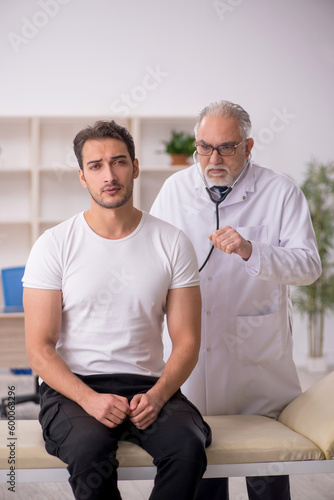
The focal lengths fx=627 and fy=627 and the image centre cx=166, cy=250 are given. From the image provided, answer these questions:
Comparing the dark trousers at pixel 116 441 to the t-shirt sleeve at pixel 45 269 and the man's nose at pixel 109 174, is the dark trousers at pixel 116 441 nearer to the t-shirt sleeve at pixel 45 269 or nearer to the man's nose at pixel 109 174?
the t-shirt sleeve at pixel 45 269

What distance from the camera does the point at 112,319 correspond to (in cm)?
173

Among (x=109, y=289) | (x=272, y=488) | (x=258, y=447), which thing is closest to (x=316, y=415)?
(x=258, y=447)

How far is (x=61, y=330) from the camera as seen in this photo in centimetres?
178

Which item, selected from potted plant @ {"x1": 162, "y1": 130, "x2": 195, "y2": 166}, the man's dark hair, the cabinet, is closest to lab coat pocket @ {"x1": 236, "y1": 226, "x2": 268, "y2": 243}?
the man's dark hair

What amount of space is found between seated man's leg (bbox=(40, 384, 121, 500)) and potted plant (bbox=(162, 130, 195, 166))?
12.0 feet

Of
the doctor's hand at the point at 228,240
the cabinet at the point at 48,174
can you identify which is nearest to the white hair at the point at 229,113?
the doctor's hand at the point at 228,240

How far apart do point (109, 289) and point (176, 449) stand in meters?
0.47

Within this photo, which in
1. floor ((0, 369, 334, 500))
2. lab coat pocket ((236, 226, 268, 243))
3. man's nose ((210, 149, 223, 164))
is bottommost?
floor ((0, 369, 334, 500))

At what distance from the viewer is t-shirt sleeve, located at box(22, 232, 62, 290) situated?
174 cm

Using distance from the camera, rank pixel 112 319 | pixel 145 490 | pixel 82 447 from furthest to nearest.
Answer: pixel 145 490, pixel 112 319, pixel 82 447

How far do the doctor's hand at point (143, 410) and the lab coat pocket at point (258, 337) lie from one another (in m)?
0.51

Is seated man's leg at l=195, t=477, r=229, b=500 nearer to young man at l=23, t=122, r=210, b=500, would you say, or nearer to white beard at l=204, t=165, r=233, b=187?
young man at l=23, t=122, r=210, b=500

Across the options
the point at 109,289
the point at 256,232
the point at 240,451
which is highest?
the point at 256,232

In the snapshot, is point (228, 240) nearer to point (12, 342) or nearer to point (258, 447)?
point (258, 447)
